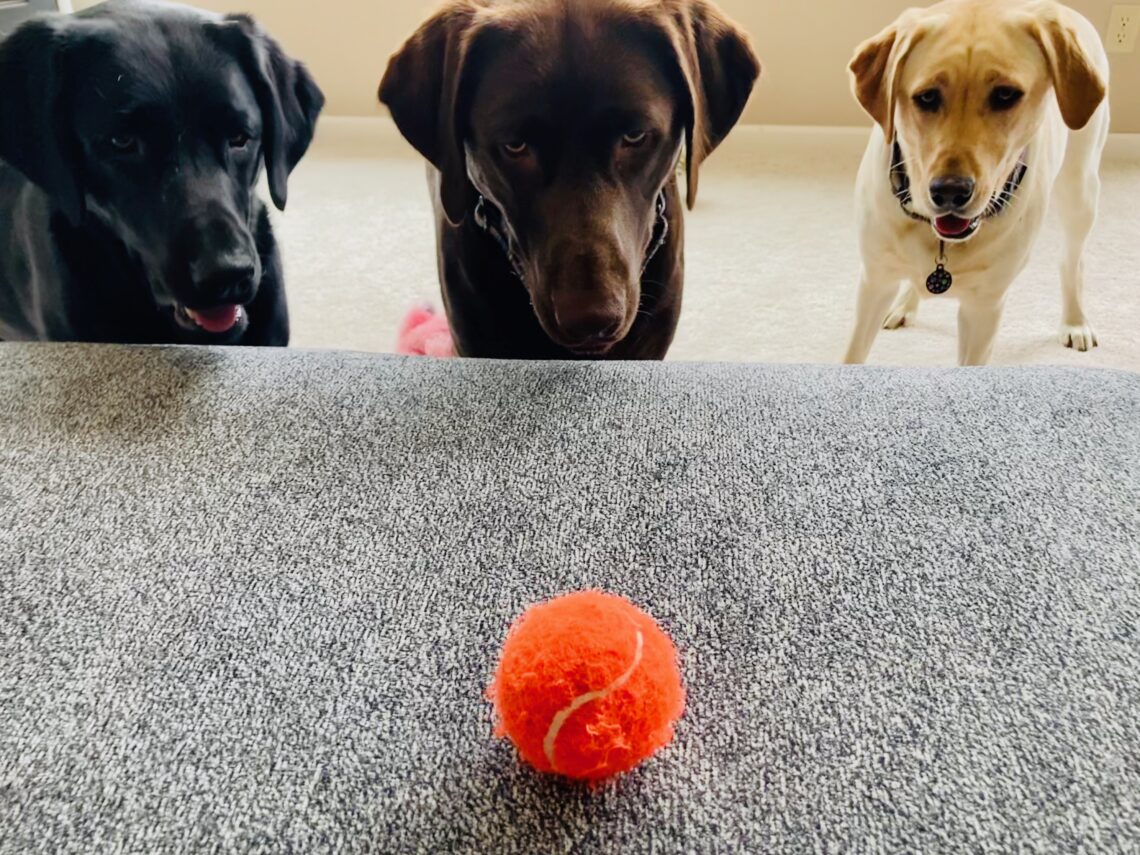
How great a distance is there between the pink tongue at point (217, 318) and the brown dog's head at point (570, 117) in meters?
0.35

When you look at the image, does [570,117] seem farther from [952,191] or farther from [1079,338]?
[1079,338]

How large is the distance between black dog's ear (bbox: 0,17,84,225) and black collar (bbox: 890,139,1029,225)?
1248 mm

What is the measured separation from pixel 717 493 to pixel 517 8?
2.19ft

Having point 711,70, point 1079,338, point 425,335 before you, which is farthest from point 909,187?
point 425,335

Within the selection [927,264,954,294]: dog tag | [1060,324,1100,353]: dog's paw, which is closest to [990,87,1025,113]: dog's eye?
[927,264,954,294]: dog tag

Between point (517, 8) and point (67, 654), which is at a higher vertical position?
point (517, 8)

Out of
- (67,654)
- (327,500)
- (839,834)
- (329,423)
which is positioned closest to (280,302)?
(329,423)

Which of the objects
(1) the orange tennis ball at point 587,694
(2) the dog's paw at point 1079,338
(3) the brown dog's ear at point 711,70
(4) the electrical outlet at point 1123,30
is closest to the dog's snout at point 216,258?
(3) the brown dog's ear at point 711,70

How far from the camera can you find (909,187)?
1.47 m

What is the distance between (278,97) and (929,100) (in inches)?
39.4

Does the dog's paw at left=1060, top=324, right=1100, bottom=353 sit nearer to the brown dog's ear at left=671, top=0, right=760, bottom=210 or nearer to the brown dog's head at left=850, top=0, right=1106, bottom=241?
the brown dog's head at left=850, top=0, right=1106, bottom=241

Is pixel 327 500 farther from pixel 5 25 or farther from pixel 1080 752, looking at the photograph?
pixel 5 25

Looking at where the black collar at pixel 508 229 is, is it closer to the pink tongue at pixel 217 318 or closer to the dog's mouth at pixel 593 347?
the dog's mouth at pixel 593 347

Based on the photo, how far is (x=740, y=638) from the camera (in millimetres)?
632
